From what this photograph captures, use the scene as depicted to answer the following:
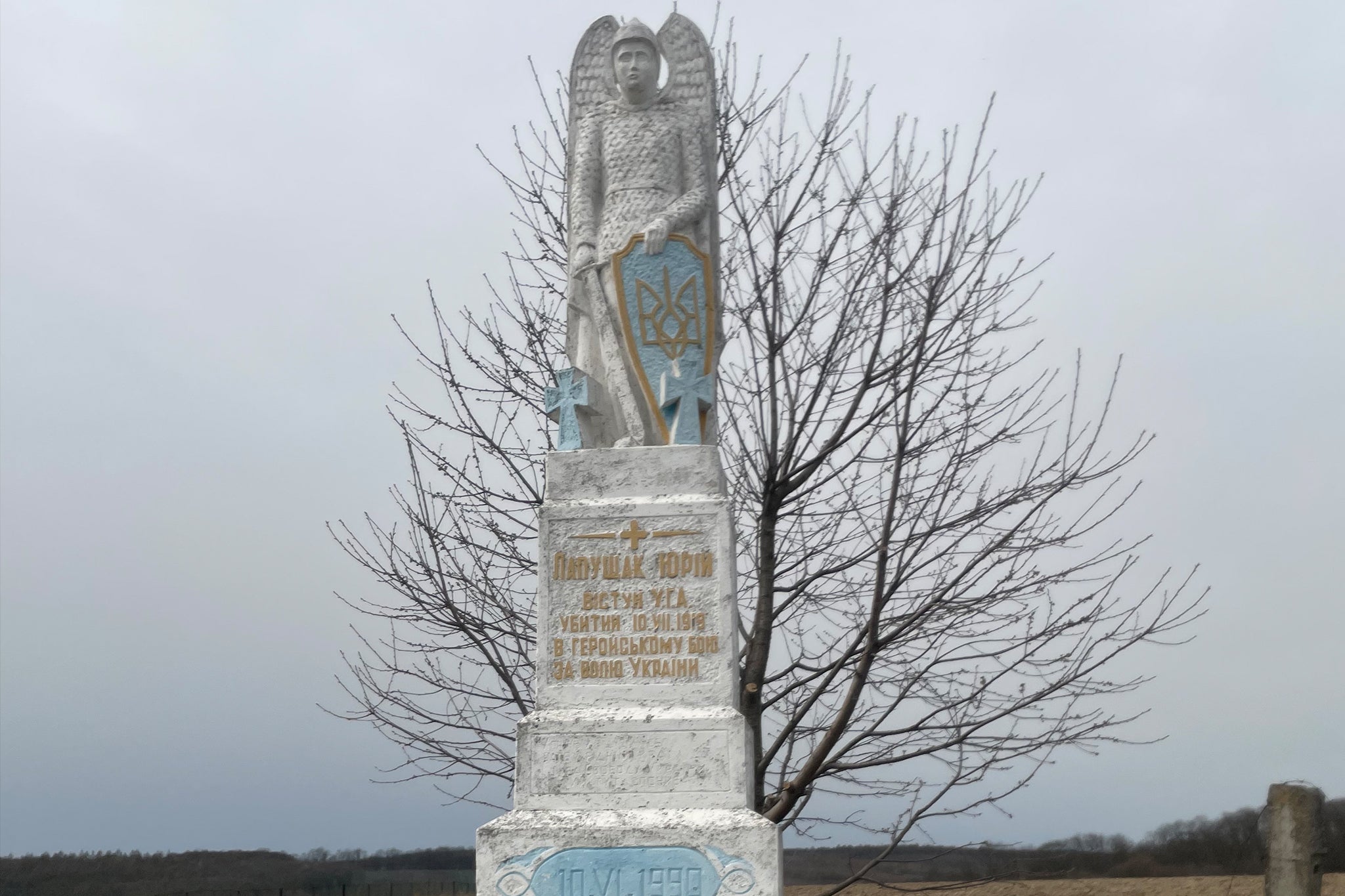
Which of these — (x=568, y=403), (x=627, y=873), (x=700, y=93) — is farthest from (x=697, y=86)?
(x=627, y=873)

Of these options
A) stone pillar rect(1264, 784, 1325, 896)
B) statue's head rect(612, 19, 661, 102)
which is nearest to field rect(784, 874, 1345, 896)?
stone pillar rect(1264, 784, 1325, 896)

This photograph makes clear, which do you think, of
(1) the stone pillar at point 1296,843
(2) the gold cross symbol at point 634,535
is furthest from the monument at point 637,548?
(1) the stone pillar at point 1296,843

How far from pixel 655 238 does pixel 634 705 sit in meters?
2.30

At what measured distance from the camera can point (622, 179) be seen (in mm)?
6445

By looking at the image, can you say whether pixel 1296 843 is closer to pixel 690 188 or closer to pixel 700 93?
pixel 690 188

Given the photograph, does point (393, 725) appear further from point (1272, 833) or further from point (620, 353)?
point (1272, 833)

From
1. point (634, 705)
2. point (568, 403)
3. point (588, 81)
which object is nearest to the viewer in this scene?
point (634, 705)

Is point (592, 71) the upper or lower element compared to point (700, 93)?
upper

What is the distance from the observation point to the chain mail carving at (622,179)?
6.27 metres

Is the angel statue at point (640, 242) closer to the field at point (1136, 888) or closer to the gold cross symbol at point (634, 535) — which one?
the gold cross symbol at point (634, 535)

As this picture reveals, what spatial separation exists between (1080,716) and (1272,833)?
1267 mm

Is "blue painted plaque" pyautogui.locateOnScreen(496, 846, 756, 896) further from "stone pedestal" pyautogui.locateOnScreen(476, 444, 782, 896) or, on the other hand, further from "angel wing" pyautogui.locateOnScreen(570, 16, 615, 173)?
"angel wing" pyautogui.locateOnScreen(570, 16, 615, 173)

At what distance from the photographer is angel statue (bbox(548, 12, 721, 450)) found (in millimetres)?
6172

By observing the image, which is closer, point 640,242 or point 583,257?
point 640,242
